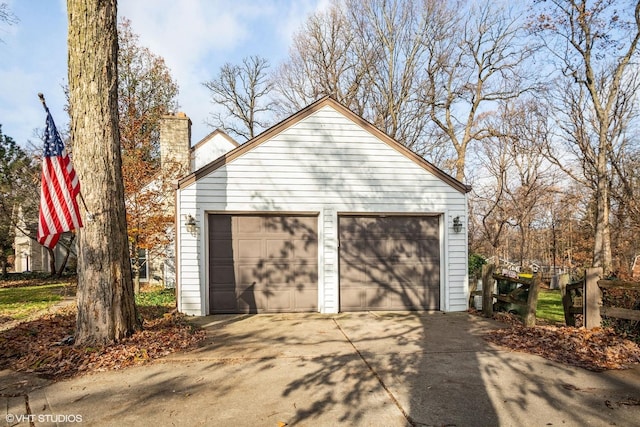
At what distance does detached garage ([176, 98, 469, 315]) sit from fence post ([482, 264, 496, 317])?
590mm

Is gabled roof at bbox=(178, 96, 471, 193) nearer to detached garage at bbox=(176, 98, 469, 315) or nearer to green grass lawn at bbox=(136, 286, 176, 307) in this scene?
detached garage at bbox=(176, 98, 469, 315)

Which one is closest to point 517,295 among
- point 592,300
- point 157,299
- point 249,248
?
point 592,300

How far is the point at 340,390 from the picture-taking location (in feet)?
13.5

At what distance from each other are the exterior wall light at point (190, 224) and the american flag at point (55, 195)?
9.96 feet

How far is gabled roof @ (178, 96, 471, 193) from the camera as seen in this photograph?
8.51 m

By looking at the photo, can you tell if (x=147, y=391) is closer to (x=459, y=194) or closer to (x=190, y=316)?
(x=190, y=316)

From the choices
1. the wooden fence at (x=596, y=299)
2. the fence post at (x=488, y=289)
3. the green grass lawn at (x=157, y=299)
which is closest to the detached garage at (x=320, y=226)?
the fence post at (x=488, y=289)

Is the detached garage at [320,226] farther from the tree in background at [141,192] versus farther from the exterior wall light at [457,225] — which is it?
the tree in background at [141,192]

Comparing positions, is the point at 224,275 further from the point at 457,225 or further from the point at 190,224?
the point at 457,225

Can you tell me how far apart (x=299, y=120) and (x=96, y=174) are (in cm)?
461

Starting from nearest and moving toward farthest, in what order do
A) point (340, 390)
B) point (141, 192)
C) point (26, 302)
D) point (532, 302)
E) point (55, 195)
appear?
1. point (340, 390)
2. point (55, 195)
3. point (532, 302)
4. point (26, 302)
5. point (141, 192)

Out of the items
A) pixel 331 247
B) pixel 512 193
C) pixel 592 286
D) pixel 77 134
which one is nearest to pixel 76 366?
pixel 77 134

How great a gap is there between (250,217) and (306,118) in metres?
2.63

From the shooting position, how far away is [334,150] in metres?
8.91
